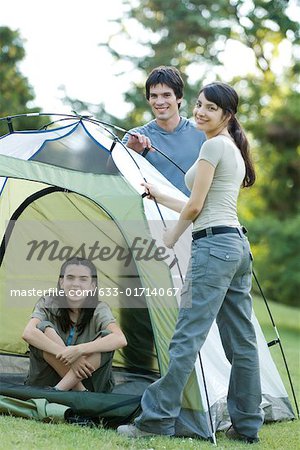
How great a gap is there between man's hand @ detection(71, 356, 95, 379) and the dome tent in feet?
0.65

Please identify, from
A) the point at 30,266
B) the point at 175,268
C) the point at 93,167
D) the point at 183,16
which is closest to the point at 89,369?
the point at 175,268

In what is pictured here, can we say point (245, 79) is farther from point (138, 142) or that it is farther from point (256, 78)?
point (138, 142)

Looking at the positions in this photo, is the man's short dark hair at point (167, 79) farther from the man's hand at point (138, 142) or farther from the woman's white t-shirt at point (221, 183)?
the woman's white t-shirt at point (221, 183)

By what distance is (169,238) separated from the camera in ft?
11.1

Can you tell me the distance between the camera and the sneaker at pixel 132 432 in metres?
3.31

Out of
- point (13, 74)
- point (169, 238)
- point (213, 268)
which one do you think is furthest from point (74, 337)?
point (13, 74)

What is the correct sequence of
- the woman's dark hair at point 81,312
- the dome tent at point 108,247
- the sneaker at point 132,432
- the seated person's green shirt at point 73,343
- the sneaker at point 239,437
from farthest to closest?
the woman's dark hair at point 81,312
the seated person's green shirt at point 73,343
the dome tent at point 108,247
the sneaker at point 239,437
the sneaker at point 132,432

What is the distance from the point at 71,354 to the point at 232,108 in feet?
4.47

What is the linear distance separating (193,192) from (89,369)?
1.11m

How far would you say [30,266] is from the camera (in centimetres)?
499

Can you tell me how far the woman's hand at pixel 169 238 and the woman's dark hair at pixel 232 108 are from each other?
1.28 feet

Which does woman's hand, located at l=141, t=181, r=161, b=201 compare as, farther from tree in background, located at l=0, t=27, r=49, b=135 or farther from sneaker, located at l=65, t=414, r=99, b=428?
tree in background, located at l=0, t=27, r=49, b=135

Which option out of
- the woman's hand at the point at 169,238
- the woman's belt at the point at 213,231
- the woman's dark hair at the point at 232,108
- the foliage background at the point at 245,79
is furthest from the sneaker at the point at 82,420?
the foliage background at the point at 245,79

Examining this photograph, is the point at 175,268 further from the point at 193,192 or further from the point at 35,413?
the point at 35,413
